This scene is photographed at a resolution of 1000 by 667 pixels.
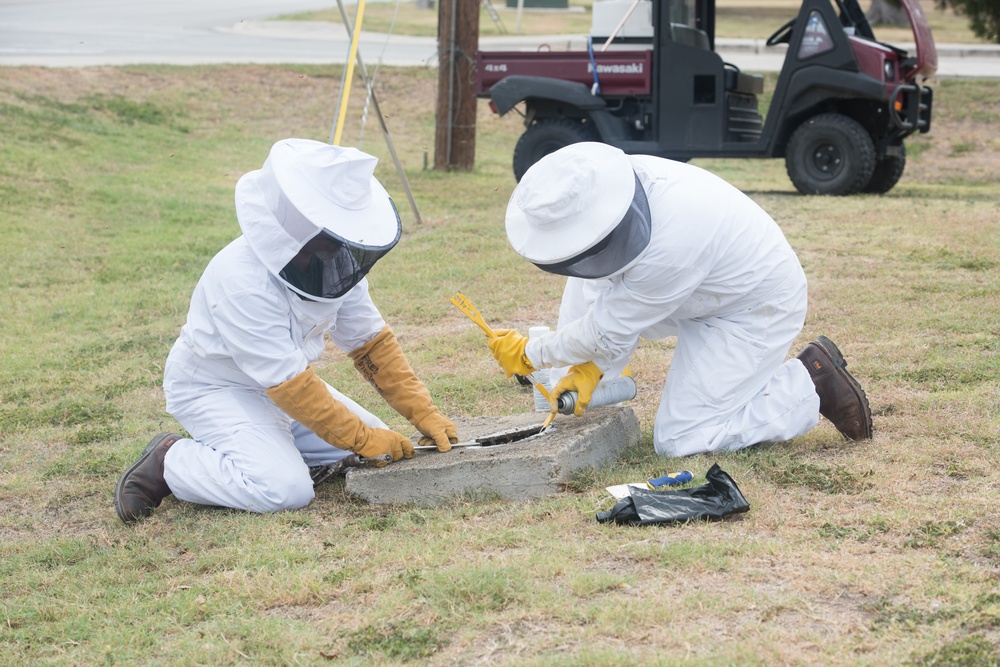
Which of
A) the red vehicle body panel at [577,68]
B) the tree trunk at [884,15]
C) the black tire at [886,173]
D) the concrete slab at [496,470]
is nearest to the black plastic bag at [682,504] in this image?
the concrete slab at [496,470]

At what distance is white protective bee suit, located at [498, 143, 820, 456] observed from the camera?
4.14 meters

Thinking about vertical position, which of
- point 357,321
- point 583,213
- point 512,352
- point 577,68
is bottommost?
point 512,352

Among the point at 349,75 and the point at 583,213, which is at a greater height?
the point at 349,75

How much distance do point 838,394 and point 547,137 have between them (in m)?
7.21

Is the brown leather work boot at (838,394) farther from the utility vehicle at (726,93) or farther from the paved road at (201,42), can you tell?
the paved road at (201,42)

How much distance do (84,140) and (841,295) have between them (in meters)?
9.41

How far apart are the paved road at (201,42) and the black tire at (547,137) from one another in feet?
16.8

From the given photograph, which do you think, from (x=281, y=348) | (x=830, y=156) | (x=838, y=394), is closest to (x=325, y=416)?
(x=281, y=348)

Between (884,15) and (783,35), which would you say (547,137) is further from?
(884,15)

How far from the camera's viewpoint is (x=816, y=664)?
9.07ft

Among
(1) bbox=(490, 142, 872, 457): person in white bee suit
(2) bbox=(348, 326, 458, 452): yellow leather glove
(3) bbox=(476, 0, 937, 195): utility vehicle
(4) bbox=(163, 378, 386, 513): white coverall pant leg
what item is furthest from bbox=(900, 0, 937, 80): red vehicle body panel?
(4) bbox=(163, 378, 386, 513): white coverall pant leg

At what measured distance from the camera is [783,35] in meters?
11.2

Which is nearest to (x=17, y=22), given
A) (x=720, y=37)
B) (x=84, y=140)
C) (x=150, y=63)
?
(x=150, y=63)

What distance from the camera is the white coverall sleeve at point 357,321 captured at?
464cm
